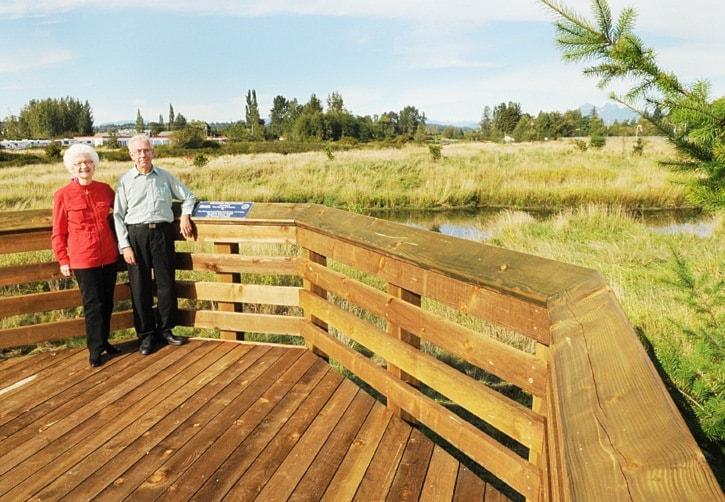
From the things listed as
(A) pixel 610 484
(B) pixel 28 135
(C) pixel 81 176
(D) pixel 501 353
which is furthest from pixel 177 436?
(B) pixel 28 135

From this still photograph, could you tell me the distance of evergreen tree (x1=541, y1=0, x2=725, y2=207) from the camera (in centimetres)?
225

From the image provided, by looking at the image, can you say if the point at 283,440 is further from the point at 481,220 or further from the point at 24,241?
the point at 481,220

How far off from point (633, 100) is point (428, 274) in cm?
132

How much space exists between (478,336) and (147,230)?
2758 millimetres

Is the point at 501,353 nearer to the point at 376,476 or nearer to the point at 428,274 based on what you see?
the point at 428,274

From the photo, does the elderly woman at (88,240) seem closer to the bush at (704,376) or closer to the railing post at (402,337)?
the railing post at (402,337)

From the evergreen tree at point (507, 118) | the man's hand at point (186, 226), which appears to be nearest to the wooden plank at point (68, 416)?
the man's hand at point (186, 226)

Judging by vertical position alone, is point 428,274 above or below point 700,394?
above

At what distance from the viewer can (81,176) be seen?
12.5 ft

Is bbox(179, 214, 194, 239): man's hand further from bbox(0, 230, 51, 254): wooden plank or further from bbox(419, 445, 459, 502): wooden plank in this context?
bbox(419, 445, 459, 502): wooden plank

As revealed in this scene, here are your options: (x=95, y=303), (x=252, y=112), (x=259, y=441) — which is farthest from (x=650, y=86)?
(x=252, y=112)

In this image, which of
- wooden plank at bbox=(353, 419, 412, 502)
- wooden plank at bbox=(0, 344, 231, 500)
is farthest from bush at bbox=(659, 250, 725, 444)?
wooden plank at bbox=(0, 344, 231, 500)

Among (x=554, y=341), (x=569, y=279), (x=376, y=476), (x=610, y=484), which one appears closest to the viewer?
(x=610, y=484)

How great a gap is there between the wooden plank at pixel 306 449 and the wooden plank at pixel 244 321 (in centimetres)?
87
